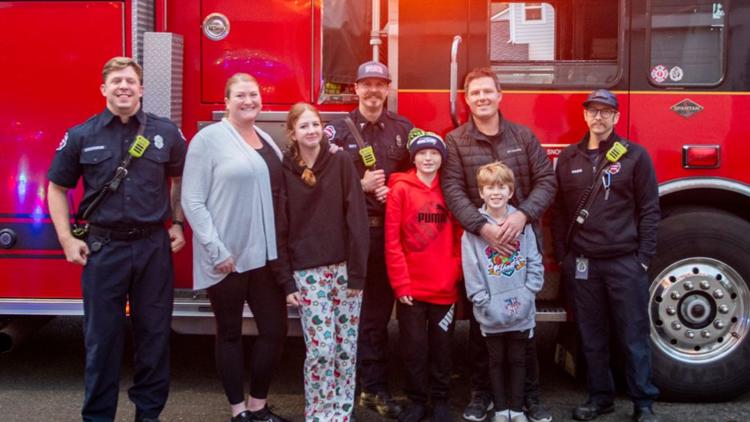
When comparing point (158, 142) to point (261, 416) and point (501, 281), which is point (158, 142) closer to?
point (261, 416)

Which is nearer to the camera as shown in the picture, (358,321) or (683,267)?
(358,321)

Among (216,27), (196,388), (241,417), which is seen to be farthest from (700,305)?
(216,27)

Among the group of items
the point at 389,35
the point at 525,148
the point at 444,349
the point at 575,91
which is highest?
the point at 389,35

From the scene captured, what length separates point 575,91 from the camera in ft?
17.4

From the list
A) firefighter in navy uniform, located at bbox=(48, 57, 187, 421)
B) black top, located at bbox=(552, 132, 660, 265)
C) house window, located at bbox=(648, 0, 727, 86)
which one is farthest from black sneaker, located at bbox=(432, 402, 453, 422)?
house window, located at bbox=(648, 0, 727, 86)

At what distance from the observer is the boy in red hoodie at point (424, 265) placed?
15.8ft

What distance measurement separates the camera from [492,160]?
495 centimetres

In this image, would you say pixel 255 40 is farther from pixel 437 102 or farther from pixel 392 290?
pixel 392 290

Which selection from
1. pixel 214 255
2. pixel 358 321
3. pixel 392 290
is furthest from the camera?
pixel 392 290

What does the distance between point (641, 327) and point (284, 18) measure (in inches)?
109

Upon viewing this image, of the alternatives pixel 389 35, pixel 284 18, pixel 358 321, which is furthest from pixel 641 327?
pixel 284 18

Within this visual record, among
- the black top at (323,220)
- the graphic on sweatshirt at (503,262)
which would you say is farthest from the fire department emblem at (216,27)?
the graphic on sweatshirt at (503,262)

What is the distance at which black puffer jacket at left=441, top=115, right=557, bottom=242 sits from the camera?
16.2ft

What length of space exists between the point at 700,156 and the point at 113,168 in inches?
133
